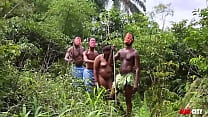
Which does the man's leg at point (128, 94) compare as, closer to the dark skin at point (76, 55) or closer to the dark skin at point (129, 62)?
the dark skin at point (129, 62)

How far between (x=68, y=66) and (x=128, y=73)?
137 cm

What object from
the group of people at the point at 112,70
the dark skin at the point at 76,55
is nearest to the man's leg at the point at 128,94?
the group of people at the point at 112,70

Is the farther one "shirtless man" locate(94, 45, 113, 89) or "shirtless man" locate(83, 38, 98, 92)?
"shirtless man" locate(83, 38, 98, 92)

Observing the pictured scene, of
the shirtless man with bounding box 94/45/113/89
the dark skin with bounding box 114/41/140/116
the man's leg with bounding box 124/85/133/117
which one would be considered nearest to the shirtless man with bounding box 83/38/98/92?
the shirtless man with bounding box 94/45/113/89

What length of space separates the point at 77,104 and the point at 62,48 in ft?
20.8

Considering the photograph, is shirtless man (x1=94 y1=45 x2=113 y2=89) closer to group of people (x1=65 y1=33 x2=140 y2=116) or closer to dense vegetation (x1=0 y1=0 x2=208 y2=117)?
group of people (x1=65 y1=33 x2=140 y2=116)

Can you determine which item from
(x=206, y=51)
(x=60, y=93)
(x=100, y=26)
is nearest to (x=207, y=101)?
(x=206, y=51)

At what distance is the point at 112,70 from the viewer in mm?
7199

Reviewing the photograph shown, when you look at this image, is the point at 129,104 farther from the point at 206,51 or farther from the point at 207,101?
the point at 207,101

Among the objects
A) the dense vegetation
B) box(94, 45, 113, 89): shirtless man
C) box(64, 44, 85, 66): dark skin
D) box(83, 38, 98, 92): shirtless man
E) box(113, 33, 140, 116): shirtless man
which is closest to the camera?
the dense vegetation

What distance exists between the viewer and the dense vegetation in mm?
4973

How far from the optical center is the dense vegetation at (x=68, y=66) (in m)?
4.97

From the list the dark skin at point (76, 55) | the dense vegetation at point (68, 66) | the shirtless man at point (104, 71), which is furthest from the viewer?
the dark skin at point (76, 55)

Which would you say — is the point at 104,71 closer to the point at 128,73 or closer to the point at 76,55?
the point at 128,73
